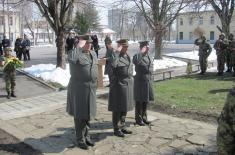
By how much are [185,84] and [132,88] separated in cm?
625

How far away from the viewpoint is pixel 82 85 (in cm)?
646

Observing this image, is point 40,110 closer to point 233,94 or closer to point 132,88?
point 132,88

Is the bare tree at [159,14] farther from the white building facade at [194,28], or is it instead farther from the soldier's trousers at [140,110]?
the white building facade at [194,28]

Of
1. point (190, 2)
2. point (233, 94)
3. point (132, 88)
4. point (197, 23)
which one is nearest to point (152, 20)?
point (190, 2)

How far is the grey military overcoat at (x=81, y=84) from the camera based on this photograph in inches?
253

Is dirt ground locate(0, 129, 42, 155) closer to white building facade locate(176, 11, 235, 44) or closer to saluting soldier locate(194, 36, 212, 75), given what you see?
saluting soldier locate(194, 36, 212, 75)

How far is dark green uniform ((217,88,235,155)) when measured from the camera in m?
2.19

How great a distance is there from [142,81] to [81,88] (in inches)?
71.2

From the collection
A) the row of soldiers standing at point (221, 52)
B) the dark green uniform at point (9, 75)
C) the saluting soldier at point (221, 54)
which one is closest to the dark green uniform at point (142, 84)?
the dark green uniform at point (9, 75)

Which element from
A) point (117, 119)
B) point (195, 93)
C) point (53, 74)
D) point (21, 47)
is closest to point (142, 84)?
point (117, 119)

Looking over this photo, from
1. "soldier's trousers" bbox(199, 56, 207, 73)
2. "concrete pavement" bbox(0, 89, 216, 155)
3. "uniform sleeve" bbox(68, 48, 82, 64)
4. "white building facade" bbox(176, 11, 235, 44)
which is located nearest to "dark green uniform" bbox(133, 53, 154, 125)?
"concrete pavement" bbox(0, 89, 216, 155)

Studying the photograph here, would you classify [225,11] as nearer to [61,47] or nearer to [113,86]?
[61,47]

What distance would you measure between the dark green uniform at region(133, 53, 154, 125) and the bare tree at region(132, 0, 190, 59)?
54.8 ft

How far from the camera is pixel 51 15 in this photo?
55.1 ft
